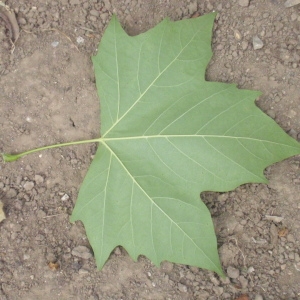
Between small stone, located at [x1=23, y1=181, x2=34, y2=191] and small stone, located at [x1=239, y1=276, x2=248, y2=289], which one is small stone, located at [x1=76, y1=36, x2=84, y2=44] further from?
small stone, located at [x1=239, y1=276, x2=248, y2=289]

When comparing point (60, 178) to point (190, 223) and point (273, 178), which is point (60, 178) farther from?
point (273, 178)

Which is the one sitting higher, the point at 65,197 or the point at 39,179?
the point at 39,179

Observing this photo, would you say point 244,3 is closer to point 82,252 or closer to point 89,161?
point 89,161

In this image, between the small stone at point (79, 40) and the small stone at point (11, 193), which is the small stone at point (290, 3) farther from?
the small stone at point (11, 193)

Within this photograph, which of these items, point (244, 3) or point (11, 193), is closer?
point (244, 3)

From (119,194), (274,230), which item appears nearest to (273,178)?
(274,230)

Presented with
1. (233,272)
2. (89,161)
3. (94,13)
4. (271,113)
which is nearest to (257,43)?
(271,113)
